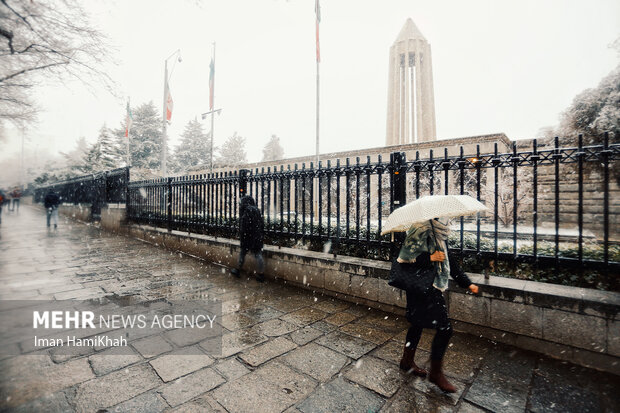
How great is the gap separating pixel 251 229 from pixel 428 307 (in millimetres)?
3890

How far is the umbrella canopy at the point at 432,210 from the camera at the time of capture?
7.63ft

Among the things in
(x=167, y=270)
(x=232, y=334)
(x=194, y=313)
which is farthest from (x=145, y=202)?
(x=232, y=334)

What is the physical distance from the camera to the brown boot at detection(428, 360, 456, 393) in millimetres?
2342

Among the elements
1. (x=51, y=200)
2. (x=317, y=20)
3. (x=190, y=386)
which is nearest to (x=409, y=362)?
(x=190, y=386)

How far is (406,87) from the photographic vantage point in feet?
133

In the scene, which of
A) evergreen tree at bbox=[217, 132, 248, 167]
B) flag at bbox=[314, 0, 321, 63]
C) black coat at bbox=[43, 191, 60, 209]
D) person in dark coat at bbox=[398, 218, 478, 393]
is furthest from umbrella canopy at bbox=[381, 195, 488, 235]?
evergreen tree at bbox=[217, 132, 248, 167]

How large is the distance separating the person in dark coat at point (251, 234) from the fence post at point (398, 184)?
2.63 meters

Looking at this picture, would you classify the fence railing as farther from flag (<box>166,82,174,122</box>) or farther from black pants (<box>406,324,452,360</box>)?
flag (<box>166,82,174,122</box>)

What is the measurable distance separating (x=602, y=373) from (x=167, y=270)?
680cm

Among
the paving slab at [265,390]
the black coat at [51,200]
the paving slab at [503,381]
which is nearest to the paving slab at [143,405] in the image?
the paving slab at [265,390]

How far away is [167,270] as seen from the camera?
6184 mm

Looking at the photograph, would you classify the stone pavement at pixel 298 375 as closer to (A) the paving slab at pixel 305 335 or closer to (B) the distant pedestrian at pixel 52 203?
(A) the paving slab at pixel 305 335

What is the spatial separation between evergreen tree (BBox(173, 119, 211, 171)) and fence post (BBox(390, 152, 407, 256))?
4461 cm

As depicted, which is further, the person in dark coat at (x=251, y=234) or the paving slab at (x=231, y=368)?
the person in dark coat at (x=251, y=234)
